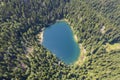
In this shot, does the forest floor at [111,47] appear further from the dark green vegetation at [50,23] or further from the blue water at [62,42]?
the blue water at [62,42]

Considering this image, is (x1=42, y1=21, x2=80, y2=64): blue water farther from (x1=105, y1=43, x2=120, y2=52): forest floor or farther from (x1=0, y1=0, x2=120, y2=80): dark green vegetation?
(x1=105, y1=43, x2=120, y2=52): forest floor

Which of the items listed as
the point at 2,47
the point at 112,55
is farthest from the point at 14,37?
the point at 112,55

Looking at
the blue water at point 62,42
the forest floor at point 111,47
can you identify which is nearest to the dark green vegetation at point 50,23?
the forest floor at point 111,47

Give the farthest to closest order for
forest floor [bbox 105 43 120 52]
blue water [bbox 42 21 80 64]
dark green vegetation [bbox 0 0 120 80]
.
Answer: forest floor [bbox 105 43 120 52] < blue water [bbox 42 21 80 64] < dark green vegetation [bbox 0 0 120 80]

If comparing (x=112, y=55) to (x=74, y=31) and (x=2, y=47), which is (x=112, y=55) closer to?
(x=74, y=31)

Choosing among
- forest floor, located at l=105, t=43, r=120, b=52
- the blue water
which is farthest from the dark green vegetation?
the blue water

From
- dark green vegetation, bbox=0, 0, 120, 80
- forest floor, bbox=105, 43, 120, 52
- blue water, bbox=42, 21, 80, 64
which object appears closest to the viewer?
dark green vegetation, bbox=0, 0, 120, 80
